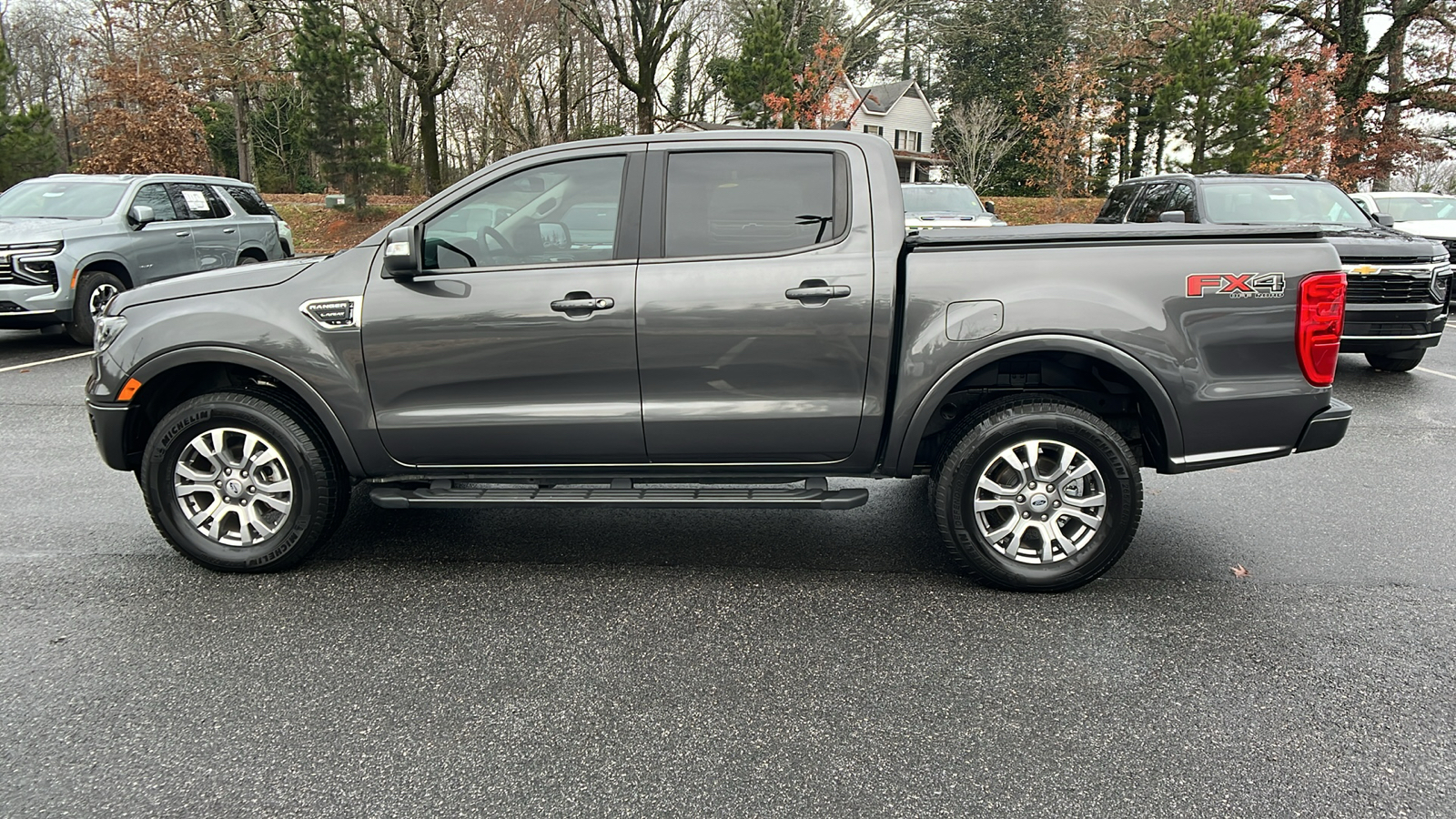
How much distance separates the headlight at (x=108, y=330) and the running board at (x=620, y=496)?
1344mm

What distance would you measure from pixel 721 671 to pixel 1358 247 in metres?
7.62

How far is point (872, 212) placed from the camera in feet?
12.5

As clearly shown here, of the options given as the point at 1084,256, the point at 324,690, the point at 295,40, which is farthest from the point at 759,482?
the point at 295,40

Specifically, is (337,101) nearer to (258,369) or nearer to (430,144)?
(430,144)

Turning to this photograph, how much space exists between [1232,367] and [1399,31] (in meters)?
29.1

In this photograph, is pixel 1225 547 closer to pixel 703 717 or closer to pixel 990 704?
pixel 990 704

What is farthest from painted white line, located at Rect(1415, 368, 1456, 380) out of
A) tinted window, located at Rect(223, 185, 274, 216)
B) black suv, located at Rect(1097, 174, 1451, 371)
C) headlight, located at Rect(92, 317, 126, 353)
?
tinted window, located at Rect(223, 185, 274, 216)

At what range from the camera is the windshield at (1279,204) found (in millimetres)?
9016

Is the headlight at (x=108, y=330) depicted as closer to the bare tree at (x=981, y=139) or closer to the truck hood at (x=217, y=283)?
the truck hood at (x=217, y=283)

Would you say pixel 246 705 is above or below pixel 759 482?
below

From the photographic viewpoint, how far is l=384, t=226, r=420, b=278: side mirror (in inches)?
147

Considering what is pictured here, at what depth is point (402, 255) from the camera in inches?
147

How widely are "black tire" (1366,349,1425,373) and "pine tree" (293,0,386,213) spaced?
895 inches

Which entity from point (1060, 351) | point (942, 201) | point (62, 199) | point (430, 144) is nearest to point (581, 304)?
point (1060, 351)
